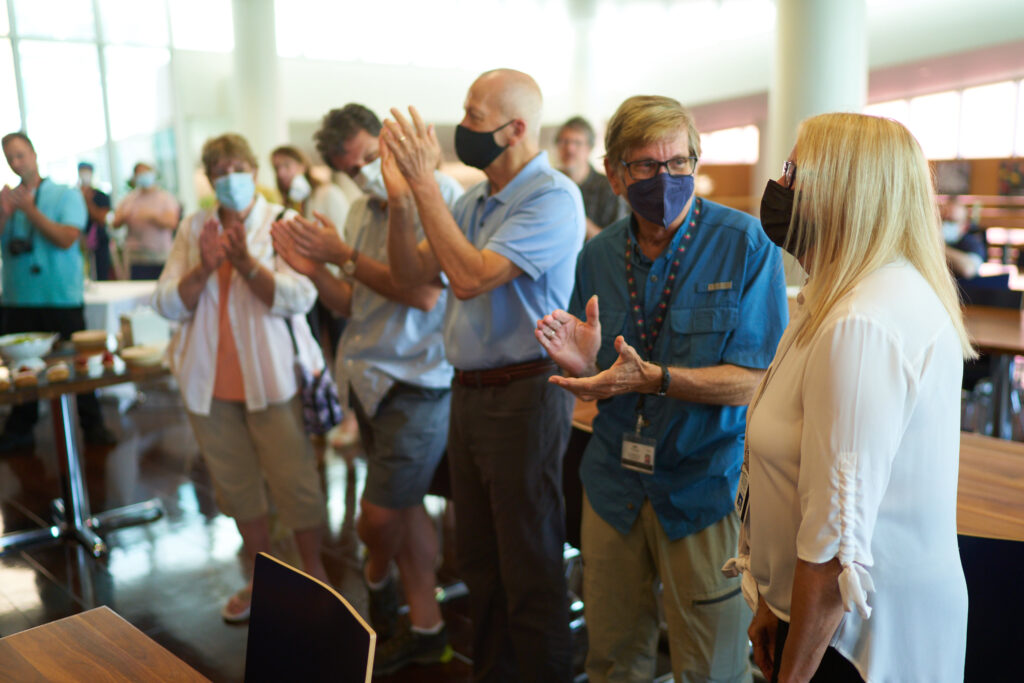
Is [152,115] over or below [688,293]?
over

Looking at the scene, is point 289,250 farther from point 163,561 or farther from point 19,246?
point 19,246

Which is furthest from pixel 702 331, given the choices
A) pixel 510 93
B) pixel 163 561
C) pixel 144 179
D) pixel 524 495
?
pixel 144 179

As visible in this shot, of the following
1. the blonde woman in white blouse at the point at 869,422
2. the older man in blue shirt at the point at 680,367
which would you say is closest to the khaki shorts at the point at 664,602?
the older man in blue shirt at the point at 680,367

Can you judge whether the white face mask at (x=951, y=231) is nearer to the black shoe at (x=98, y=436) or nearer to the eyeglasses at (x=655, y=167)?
the eyeglasses at (x=655, y=167)

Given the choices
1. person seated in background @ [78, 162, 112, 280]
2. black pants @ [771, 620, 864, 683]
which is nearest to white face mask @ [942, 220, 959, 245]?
black pants @ [771, 620, 864, 683]

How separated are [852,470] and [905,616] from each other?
0.87 ft

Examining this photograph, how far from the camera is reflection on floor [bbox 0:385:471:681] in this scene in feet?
10.0

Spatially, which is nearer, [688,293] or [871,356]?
[871,356]

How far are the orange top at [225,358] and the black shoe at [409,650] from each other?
0.98m

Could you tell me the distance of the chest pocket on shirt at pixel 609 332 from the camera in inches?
74.5

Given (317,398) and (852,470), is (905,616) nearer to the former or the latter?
(852,470)

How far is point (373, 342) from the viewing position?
2.66m

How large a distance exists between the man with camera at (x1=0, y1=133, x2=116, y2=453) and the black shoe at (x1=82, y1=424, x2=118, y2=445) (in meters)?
0.40

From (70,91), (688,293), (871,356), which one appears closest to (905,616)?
(871,356)
